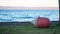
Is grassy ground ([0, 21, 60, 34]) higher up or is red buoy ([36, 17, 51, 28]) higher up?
red buoy ([36, 17, 51, 28])

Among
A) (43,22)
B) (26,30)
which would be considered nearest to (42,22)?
(43,22)

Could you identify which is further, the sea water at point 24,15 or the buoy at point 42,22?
the sea water at point 24,15

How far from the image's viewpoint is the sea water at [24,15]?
140 centimetres

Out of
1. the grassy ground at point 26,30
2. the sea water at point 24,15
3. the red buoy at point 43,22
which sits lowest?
the grassy ground at point 26,30

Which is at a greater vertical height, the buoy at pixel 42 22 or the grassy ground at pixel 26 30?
the buoy at pixel 42 22

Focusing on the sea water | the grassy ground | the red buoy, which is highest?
the sea water

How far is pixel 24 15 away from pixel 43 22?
220mm

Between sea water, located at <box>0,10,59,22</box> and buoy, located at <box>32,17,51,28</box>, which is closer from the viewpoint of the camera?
buoy, located at <box>32,17,51,28</box>

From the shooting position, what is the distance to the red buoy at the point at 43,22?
4.24 ft

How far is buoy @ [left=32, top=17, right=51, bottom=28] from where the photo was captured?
1293mm

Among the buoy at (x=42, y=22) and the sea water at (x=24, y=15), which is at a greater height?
the sea water at (x=24, y=15)

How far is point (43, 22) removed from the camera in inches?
50.8

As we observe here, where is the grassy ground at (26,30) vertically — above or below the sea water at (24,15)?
below

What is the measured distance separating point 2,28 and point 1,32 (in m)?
0.05
